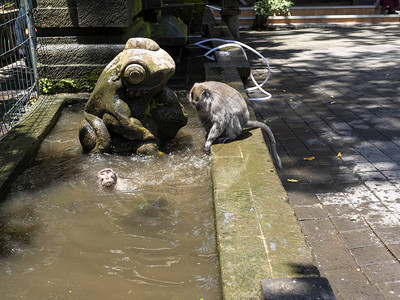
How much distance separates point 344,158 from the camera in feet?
16.7

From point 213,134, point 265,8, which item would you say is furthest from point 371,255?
point 265,8

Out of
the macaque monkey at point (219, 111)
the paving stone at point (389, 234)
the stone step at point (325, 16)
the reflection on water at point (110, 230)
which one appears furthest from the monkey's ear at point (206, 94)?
the stone step at point (325, 16)

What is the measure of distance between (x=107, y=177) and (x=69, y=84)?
9.78ft

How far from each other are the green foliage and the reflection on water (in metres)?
12.9

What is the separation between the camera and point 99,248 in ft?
9.46

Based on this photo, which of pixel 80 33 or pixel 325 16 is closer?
pixel 80 33

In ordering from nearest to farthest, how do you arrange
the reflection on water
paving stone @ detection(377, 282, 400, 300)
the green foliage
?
the reflection on water < paving stone @ detection(377, 282, 400, 300) < the green foliage

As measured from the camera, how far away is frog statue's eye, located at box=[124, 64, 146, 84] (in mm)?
4078

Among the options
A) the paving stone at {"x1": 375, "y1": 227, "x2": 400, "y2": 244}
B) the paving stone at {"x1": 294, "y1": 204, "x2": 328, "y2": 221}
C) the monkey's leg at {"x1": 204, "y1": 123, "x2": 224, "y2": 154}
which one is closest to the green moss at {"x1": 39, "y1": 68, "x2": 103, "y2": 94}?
the monkey's leg at {"x1": 204, "y1": 123, "x2": 224, "y2": 154}

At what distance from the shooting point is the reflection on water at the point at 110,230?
2541mm

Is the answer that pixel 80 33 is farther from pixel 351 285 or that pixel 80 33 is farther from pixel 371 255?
pixel 351 285

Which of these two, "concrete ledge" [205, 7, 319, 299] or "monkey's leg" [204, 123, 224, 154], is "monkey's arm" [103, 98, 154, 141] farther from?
"concrete ledge" [205, 7, 319, 299]

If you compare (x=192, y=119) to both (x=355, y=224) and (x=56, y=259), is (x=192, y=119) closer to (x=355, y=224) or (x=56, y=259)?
(x=355, y=224)

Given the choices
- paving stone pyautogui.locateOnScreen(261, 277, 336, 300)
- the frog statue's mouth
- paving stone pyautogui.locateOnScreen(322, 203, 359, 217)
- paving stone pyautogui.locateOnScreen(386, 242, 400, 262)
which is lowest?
paving stone pyautogui.locateOnScreen(386, 242, 400, 262)
